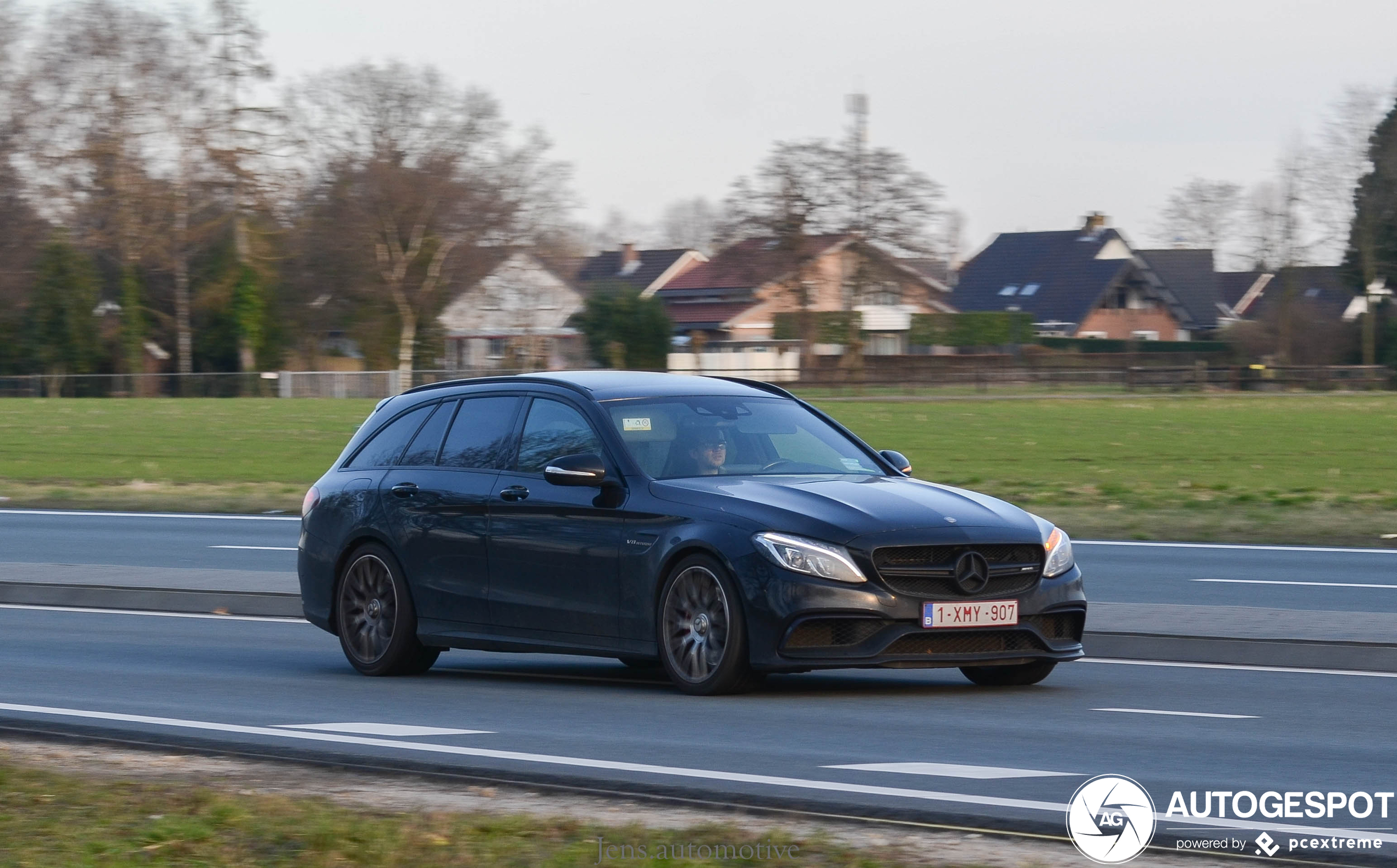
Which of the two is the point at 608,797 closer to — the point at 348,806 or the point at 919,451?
the point at 348,806

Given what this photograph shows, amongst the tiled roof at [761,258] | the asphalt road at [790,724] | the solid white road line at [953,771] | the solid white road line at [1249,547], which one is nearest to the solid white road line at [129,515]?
the solid white road line at [1249,547]

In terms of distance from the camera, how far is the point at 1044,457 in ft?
106

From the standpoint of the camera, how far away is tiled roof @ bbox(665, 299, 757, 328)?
356 ft

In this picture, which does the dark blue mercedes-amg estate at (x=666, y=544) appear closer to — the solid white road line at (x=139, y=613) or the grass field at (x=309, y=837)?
the solid white road line at (x=139, y=613)

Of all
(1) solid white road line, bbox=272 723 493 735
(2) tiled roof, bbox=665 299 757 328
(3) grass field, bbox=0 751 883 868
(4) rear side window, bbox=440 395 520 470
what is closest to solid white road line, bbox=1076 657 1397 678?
(4) rear side window, bbox=440 395 520 470

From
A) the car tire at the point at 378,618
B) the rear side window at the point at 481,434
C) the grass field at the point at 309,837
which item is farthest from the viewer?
the car tire at the point at 378,618

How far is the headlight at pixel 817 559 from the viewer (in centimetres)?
898

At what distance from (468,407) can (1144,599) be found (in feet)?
18.5

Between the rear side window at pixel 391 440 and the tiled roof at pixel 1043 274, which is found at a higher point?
the tiled roof at pixel 1043 274

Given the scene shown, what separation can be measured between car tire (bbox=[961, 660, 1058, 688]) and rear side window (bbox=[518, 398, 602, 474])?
2.28m

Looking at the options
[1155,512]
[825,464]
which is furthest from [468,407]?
[1155,512]

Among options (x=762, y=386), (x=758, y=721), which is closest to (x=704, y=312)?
(x=762, y=386)

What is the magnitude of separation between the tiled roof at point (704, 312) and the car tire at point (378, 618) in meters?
95.6

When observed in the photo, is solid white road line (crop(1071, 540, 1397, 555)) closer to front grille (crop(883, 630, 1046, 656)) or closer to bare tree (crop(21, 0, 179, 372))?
front grille (crop(883, 630, 1046, 656))
